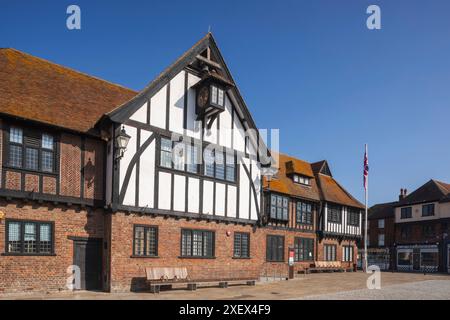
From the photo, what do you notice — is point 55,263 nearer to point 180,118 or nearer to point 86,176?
point 86,176

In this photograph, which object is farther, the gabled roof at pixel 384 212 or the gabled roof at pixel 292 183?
the gabled roof at pixel 384 212

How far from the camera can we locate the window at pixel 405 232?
47.1 metres

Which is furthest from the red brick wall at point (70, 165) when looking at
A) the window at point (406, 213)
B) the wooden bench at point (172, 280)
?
the window at point (406, 213)

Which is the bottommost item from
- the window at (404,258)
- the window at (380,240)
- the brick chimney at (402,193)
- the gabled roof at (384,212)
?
the window at (404,258)

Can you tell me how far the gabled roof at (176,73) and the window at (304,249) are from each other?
12.3 m

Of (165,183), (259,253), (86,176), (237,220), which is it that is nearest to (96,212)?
(86,176)

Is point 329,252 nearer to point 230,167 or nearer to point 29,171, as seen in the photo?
point 230,167

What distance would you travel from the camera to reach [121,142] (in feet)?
56.6

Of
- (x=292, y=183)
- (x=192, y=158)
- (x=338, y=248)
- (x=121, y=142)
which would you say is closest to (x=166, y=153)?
(x=192, y=158)

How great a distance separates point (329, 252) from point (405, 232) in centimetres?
1624

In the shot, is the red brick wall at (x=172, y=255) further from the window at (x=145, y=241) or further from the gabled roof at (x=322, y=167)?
the gabled roof at (x=322, y=167)

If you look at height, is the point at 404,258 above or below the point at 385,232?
below

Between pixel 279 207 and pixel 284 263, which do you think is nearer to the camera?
pixel 279 207

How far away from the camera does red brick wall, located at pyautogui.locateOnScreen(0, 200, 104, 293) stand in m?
15.2
